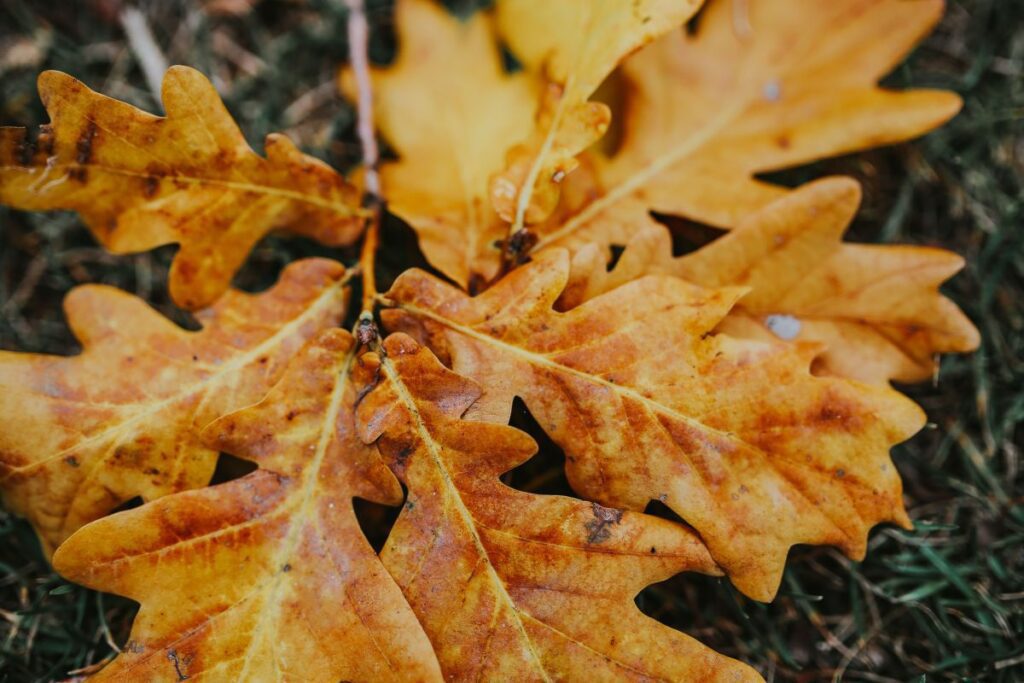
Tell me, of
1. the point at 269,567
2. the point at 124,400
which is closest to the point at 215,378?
the point at 124,400

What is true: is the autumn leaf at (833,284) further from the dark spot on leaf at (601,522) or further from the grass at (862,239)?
the dark spot on leaf at (601,522)

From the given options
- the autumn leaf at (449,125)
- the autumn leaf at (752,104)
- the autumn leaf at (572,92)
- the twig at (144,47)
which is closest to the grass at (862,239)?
the twig at (144,47)

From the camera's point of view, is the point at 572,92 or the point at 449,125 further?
the point at 449,125

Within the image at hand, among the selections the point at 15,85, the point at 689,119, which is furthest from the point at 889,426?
the point at 15,85

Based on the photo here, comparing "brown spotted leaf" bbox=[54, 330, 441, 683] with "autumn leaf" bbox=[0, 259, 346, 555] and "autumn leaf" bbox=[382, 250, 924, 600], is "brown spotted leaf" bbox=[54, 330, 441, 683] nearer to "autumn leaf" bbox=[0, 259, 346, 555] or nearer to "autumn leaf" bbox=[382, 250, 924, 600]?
"autumn leaf" bbox=[0, 259, 346, 555]

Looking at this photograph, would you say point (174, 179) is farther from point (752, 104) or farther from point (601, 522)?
point (752, 104)

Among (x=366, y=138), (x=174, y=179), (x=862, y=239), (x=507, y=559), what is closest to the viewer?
(x=507, y=559)
